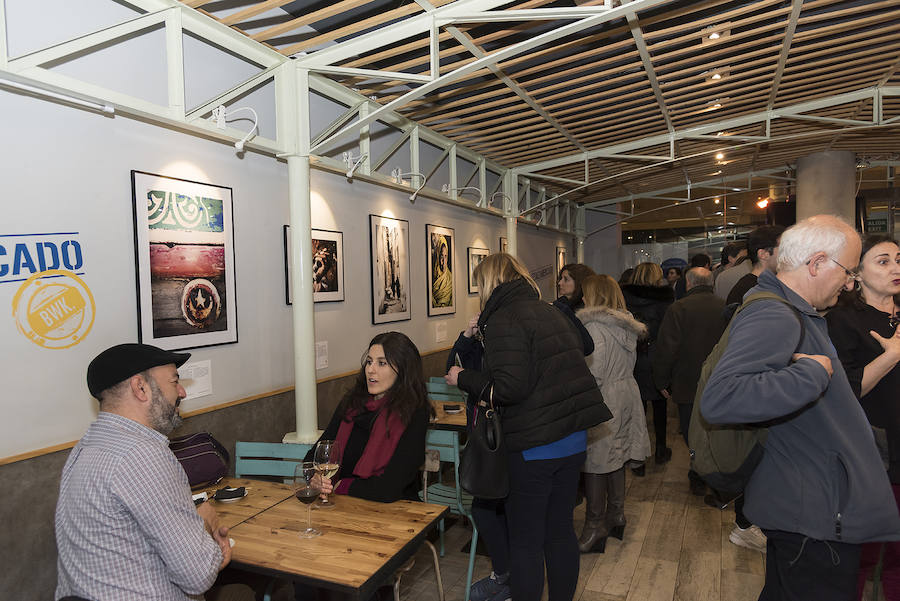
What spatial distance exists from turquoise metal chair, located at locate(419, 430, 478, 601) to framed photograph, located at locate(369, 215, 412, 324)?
2.02m

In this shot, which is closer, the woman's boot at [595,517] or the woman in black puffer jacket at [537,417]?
the woman in black puffer jacket at [537,417]

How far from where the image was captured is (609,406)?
13.0 feet

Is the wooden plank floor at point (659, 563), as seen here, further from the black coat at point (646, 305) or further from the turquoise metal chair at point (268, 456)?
the black coat at point (646, 305)

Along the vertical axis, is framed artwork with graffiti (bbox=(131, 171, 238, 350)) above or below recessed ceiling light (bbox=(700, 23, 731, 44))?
below

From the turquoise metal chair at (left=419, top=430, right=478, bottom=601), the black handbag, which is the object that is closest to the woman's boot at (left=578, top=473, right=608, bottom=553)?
the turquoise metal chair at (left=419, top=430, right=478, bottom=601)

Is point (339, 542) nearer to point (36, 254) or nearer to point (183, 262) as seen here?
point (36, 254)

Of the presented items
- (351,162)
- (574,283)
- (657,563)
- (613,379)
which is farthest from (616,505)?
(351,162)

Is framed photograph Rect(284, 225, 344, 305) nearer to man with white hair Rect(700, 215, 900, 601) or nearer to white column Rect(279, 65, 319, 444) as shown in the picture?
white column Rect(279, 65, 319, 444)

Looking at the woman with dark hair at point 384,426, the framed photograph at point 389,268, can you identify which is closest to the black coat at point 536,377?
the woman with dark hair at point 384,426

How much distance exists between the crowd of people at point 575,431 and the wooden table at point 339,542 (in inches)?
6.7

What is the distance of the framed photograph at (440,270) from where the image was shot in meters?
6.30

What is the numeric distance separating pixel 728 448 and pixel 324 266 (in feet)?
11.1

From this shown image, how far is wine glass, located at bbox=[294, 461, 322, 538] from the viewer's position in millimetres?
2072

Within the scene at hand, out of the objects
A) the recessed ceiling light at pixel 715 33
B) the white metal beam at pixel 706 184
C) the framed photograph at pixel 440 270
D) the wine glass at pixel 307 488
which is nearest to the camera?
the wine glass at pixel 307 488
